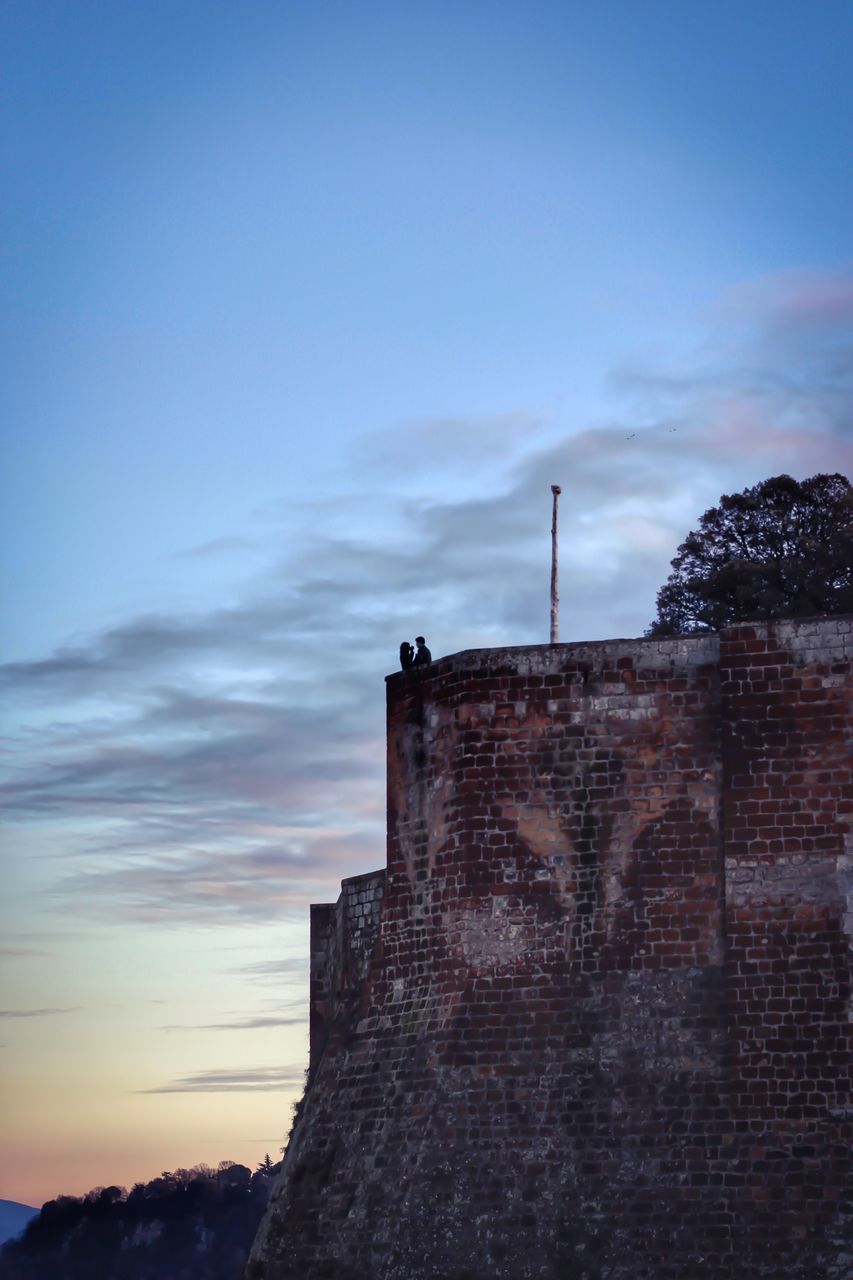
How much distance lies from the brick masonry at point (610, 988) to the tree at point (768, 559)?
→ 10995 millimetres

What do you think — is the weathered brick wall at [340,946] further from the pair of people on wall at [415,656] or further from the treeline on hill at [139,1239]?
the treeline on hill at [139,1239]

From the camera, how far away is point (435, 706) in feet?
90.9

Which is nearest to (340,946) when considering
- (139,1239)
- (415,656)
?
(415,656)

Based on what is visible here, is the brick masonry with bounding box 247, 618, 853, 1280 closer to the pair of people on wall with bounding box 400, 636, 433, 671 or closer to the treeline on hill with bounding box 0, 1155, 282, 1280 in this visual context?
the pair of people on wall with bounding box 400, 636, 433, 671

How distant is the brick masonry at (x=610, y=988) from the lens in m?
24.3

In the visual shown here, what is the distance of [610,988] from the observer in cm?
2562

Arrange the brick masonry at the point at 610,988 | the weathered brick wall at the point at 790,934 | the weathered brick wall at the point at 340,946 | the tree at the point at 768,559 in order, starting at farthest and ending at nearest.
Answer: the tree at the point at 768,559 < the weathered brick wall at the point at 340,946 < the brick masonry at the point at 610,988 < the weathered brick wall at the point at 790,934

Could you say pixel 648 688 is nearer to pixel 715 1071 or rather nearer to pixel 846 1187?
pixel 715 1071

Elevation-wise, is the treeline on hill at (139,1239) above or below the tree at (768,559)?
below

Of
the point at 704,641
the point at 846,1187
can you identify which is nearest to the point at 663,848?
the point at 704,641

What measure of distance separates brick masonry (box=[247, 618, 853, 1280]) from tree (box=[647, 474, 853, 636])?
1099cm

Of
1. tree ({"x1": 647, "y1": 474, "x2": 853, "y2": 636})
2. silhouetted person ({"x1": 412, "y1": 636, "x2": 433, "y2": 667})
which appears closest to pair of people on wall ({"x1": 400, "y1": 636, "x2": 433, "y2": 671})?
silhouetted person ({"x1": 412, "y1": 636, "x2": 433, "y2": 667})

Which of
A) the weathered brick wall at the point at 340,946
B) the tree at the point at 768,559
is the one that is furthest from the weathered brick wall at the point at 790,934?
the tree at the point at 768,559

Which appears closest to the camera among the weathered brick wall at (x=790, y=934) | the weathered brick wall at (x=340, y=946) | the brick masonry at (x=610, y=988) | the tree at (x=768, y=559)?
the weathered brick wall at (x=790, y=934)
